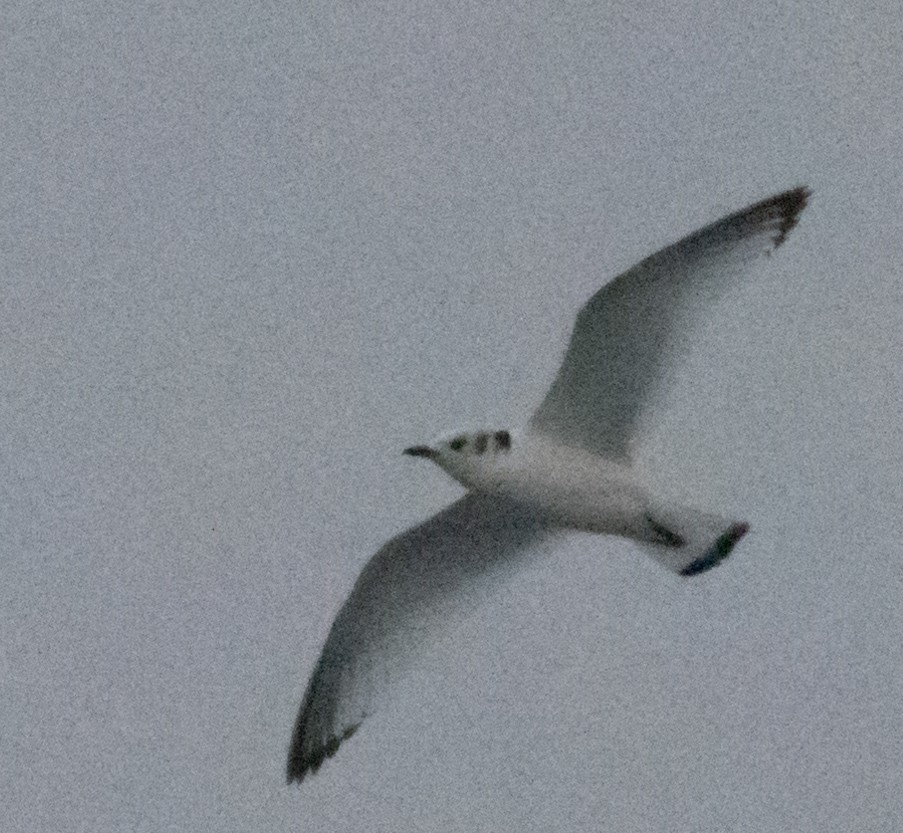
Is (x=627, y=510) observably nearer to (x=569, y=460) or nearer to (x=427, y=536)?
(x=569, y=460)

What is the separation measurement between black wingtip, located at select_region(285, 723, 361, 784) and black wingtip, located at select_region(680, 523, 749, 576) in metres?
1.98

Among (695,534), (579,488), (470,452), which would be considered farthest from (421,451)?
(695,534)

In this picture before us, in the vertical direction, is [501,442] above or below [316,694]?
above

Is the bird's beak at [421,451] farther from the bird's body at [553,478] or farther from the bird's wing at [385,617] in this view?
the bird's wing at [385,617]

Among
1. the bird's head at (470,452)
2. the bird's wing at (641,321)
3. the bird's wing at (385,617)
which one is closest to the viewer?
the bird's wing at (641,321)

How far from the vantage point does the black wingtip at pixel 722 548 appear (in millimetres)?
11469

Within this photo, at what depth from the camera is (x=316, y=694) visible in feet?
40.1

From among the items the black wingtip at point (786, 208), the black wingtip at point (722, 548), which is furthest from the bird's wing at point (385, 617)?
the black wingtip at point (786, 208)

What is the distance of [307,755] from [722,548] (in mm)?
2436

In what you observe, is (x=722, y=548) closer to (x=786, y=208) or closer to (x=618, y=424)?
(x=618, y=424)

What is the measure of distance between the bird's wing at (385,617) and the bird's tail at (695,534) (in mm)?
891

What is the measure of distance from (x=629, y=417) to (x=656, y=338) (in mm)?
430

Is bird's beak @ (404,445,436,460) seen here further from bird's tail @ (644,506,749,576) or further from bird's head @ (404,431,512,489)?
bird's tail @ (644,506,749,576)

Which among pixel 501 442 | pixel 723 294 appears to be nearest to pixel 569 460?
pixel 501 442
